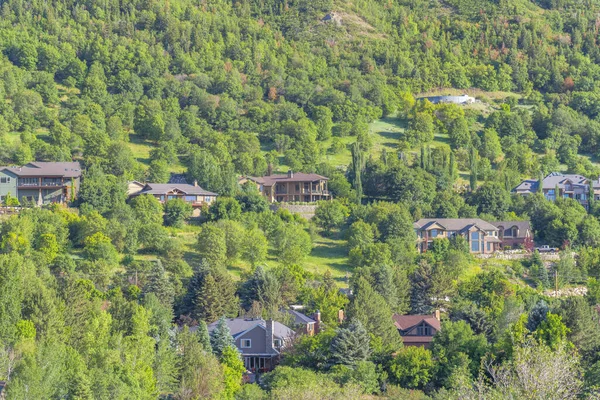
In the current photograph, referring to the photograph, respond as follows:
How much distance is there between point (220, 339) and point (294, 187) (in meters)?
47.5

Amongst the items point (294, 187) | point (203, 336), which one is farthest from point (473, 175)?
point (203, 336)

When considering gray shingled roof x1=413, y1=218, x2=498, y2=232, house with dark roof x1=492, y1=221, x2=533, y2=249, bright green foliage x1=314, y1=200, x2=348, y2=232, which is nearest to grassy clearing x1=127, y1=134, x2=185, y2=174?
bright green foliage x1=314, y1=200, x2=348, y2=232

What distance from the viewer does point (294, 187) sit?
121 meters

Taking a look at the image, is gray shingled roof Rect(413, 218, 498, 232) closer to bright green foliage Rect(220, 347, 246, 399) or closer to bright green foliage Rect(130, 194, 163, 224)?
bright green foliage Rect(130, 194, 163, 224)

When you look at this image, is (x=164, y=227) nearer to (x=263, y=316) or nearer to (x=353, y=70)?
(x=263, y=316)

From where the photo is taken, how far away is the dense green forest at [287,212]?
7000 centimetres

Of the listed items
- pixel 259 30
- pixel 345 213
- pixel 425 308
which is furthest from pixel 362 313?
pixel 259 30

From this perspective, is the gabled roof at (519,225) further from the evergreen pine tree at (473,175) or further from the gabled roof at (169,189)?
the gabled roof at (169,189)

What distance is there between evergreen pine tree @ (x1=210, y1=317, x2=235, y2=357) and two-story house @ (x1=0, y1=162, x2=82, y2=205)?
37237mm

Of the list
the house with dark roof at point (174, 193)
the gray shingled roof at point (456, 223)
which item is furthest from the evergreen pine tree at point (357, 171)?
the house with dark roof at point (174, 193)

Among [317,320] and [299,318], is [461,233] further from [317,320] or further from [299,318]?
[299,318]

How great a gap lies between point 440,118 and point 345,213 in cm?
4142

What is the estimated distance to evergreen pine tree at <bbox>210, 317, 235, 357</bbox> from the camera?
74375mm

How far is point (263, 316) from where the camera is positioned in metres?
83.8
